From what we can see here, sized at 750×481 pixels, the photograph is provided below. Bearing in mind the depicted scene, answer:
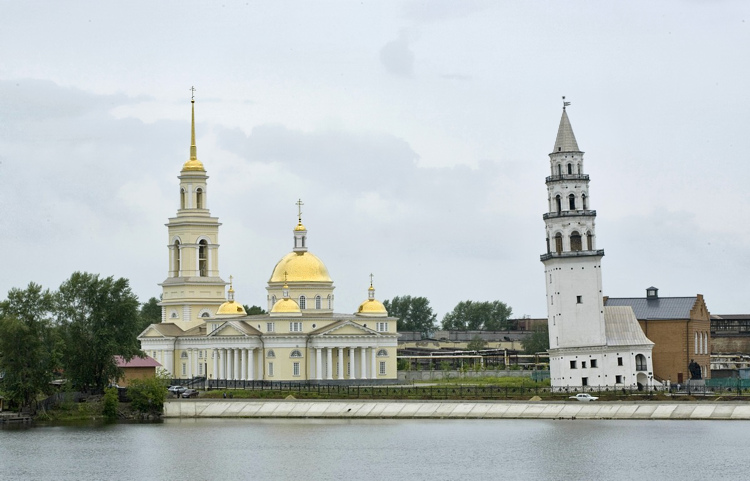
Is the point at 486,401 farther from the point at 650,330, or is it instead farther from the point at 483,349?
the point at 483,349

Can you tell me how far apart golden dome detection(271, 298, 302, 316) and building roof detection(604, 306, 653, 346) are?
27039mm

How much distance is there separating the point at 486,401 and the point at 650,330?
20145mm

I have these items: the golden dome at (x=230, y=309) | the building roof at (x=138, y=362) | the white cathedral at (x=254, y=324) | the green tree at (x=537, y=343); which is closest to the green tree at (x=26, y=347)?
the building roof at (x=138, y=362)

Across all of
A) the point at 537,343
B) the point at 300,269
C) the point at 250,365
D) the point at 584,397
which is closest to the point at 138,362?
the point at 250,365

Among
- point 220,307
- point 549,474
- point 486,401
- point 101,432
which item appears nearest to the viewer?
point 549,474

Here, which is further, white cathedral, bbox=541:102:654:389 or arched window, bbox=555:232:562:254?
arched window, bbox=555:232:562:254

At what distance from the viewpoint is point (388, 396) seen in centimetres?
9594

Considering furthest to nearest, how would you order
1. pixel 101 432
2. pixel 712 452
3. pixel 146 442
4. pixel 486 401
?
pixel 486 401, pixel 101 432, pixel 146 442, pixel 712 452


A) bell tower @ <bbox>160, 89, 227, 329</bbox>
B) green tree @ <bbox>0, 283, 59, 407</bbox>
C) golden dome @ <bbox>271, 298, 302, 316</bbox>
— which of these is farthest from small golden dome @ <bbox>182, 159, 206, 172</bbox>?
green tree @ <bbox>0, 283, 59, 407</bbox>

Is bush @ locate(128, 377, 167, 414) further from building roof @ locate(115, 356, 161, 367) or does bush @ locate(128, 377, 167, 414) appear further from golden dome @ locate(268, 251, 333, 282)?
golden dome @ locate(268, 251, 333, 282)

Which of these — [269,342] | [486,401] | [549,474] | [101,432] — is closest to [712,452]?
[549,474]

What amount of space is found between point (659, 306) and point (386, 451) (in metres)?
39.6

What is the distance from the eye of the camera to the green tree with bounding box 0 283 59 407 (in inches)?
3652

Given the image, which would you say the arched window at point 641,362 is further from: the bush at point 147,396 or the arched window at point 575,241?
the bush at point 147,396
